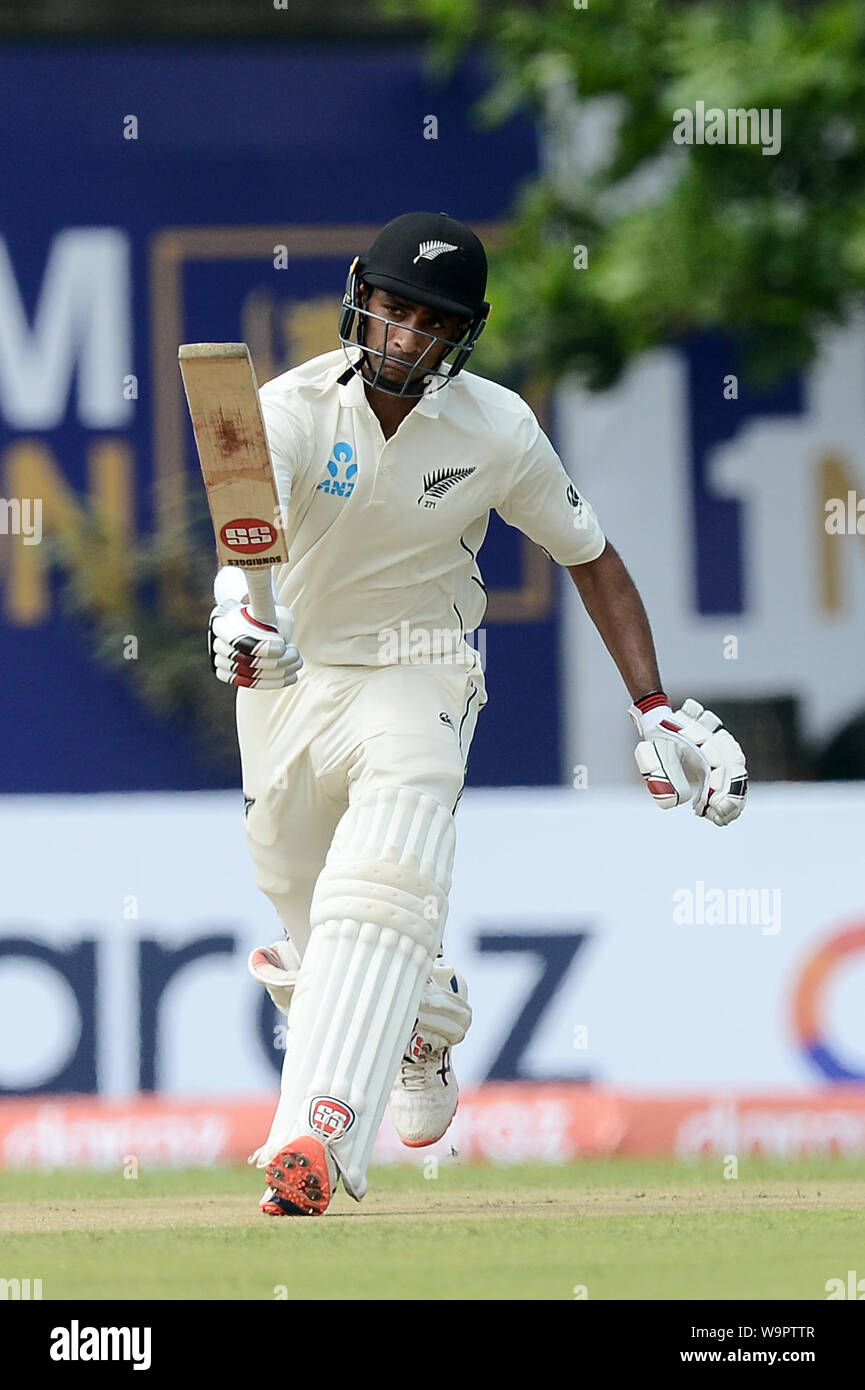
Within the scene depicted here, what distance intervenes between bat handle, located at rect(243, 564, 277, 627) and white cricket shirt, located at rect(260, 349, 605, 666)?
14.7 inches

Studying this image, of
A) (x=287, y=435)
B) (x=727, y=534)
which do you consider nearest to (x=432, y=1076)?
(x=287, y=435)

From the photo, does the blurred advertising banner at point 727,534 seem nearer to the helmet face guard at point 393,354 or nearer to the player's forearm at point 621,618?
the player's forearm at point 621,618

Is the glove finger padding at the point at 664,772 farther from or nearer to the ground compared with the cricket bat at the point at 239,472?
nearer to the ground

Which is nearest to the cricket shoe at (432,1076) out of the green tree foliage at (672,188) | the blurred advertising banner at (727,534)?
the green tree foliage at (672,188)

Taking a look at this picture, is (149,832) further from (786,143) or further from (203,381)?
(786,143)

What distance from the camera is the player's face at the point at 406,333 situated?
178 inches

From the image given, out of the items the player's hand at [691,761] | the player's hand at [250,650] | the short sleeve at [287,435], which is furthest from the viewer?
the player's hand at [691,761]

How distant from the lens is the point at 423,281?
448cm

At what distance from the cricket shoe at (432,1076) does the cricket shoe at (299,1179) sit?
0.94 m

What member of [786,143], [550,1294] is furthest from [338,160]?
[550,1294]

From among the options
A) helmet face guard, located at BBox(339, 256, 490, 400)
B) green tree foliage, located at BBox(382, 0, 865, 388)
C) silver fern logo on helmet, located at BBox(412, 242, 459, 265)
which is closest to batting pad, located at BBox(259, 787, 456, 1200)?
helmet face guard, located at BBox(339, 256, 490, 400)

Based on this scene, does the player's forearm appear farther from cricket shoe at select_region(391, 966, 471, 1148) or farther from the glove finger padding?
cricket shoe at select_region(391, 966, 471, 1148)

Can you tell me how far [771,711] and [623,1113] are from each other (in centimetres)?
516

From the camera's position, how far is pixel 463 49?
11195 mm
